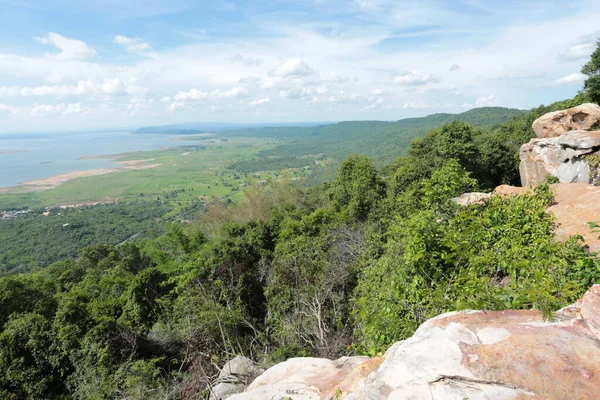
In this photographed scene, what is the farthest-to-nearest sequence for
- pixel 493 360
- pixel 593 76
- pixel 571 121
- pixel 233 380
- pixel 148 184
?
pixel 148 184 → pixel 593 76 → pixel 571 121 → pixel 233 380 → pixel 493 360

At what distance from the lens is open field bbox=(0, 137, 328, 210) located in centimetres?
9381

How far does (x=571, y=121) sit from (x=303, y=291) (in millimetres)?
15422

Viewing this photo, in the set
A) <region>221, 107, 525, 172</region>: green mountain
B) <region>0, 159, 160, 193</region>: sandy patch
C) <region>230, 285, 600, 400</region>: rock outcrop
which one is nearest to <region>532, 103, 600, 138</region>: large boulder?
<region>230, 285, 600, 400</region>: rock outcrop

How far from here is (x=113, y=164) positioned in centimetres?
16112

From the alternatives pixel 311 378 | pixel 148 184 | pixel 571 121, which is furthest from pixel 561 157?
pixel 148 184

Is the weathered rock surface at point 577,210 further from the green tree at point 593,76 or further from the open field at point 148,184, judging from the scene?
the open field at point 148,184

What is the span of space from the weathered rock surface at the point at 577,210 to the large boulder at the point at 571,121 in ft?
27.3

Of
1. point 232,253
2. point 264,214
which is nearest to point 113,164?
point 264,214

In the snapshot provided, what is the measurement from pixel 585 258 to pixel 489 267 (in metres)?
1.39

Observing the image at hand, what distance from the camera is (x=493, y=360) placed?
346 centimetres

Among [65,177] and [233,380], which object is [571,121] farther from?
[65,177]

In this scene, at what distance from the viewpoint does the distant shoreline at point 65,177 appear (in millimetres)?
108113

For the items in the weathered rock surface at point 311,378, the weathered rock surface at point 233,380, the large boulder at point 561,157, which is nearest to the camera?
the weathered rock surface at point 311,378

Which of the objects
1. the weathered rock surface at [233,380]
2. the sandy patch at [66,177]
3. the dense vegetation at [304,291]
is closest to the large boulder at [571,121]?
the dense vegetation at [304,291]
